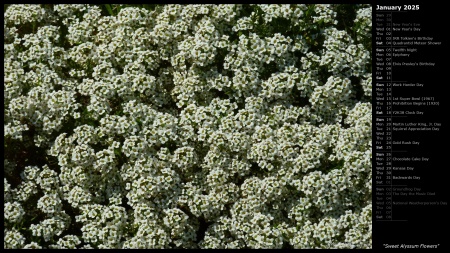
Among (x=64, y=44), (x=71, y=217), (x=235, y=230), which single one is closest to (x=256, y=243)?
(x=235, y=230)

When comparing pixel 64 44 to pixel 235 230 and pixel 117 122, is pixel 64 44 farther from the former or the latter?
pixel 235 230

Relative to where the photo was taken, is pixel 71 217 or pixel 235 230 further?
pixel 71 217

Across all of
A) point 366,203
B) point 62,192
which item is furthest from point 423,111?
point 62,192

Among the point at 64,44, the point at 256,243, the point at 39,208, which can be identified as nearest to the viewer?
the point at 256,243

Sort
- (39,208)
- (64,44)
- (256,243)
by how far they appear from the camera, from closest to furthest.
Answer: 1. (256,243)
2. (39,208)
3. (64,44)

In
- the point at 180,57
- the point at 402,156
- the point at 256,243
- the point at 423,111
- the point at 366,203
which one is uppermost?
the point at 180,57

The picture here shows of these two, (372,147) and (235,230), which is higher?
(372,147)
